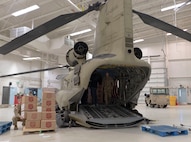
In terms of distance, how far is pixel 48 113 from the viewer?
178 inches

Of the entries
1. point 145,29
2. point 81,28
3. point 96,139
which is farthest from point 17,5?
point 145,29

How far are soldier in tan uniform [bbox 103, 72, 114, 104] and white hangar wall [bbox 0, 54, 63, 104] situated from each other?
9734 mm

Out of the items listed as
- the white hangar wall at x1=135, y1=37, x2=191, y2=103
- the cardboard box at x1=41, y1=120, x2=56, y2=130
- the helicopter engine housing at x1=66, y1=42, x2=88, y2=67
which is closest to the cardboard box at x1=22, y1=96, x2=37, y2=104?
the cardboard box at x1=41, y1=120, x2=56, y2=130

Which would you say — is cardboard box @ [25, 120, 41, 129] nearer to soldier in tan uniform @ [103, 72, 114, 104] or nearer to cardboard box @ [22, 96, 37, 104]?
cardboard box @ [22, 96, 37, 104]

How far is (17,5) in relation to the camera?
11930mm

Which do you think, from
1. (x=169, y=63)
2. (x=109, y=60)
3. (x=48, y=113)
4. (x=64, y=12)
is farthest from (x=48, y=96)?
(x=169, y=63)

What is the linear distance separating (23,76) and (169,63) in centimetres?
1662

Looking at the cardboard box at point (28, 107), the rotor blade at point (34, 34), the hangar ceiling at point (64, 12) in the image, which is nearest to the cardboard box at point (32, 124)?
the cardboard box at point (28, 107)

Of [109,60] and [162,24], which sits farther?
[162,24]

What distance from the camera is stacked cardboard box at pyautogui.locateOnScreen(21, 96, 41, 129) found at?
14.2 feet

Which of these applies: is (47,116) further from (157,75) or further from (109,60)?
(157,75)

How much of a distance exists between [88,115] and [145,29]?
1669cm

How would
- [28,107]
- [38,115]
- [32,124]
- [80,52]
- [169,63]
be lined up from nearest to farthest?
[32,124]
[38,115]
[28,107]
[80,52]
[169,63]

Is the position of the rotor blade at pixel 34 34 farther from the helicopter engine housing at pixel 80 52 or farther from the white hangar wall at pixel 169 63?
the white hangar wall at pixel 169 63
